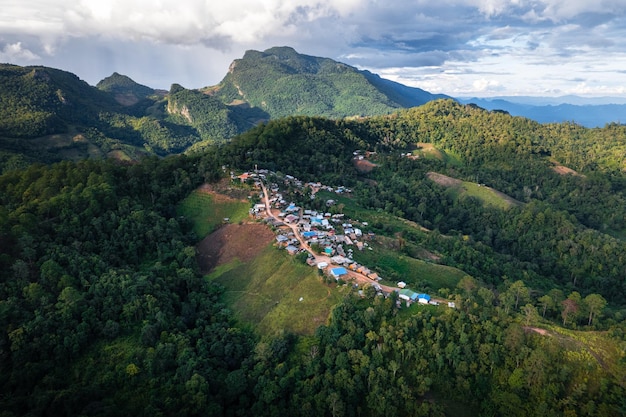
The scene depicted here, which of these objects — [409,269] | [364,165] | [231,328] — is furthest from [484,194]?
[231,328]

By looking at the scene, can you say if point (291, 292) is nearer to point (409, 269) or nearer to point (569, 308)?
point (409, 269)

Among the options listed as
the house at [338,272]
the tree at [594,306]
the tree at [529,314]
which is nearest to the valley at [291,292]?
the house at [338,272]

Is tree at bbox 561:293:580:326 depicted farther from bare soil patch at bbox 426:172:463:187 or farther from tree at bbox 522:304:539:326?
bare soil patch at bbox 426:172:463:187

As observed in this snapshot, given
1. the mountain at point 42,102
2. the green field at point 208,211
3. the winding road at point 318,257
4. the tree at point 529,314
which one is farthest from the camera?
the mountain at point 42,102

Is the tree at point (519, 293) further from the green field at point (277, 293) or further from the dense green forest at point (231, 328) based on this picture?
the green field at point (277, 293)

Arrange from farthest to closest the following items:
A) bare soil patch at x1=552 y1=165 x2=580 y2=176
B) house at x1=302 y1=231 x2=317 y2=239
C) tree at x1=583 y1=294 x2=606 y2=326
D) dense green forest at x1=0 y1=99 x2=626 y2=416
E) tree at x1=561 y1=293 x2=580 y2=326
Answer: bare soil patch at x1=552 y1=165 x2=580 y2=176 < house at x1=302 y1=231 x2=317 y2=239 < tree at x1=583 y1=294 x2=606 y2=326 < tree at x1=561 y1=293 x2=580 y2=326 < dense green forest at x1=0 y1=99 x2=626 y2=416

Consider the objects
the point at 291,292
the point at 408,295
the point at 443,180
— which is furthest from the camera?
the point at 443,180

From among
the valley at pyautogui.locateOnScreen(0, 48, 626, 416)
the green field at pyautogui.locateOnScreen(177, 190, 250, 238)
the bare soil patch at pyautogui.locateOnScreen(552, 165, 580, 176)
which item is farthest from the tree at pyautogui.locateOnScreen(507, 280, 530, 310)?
A: the bare soil patch at pyautogui.locateOnScreen(552, 165, 580, 176)
